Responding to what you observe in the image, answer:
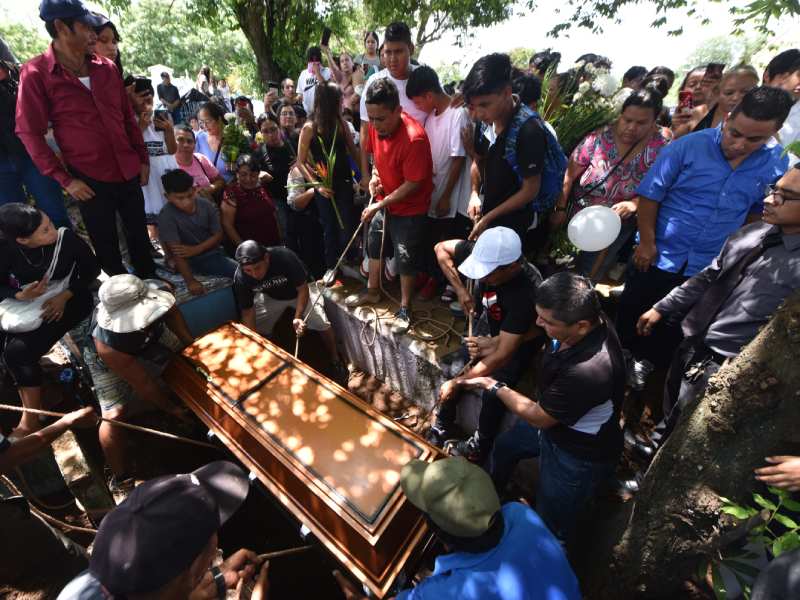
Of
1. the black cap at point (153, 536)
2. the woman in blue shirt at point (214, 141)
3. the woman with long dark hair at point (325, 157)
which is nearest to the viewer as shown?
the black cap at point (153, 536)

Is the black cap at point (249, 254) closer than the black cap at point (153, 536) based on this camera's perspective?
No

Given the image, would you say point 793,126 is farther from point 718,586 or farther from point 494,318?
point 718,586

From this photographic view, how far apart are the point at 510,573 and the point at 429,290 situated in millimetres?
2726

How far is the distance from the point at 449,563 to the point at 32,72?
160 inches

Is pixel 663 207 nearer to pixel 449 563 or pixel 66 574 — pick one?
pixel 449 563

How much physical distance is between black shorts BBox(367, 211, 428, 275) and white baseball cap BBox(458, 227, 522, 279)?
1.14 metres

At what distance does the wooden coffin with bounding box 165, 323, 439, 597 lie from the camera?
2018mm

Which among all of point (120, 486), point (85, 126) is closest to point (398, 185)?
point (85, 126)

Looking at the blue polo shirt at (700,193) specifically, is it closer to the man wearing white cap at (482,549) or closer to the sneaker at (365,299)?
the man wearing white cap at (482,549)

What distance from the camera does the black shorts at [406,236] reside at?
3375 millimetres

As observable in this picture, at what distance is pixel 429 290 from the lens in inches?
154

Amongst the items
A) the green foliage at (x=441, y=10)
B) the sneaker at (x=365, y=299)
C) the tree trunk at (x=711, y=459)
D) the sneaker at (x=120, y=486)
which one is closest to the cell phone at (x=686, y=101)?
the sneaker at (x=365, y=299)

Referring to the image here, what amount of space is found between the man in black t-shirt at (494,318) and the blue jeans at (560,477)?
30 cm

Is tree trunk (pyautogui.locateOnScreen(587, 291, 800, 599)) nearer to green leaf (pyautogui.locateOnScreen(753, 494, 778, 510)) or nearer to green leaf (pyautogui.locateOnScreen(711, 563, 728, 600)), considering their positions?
green leaf (pyautogui.locateOnScreen(711, 563, 728, 600))
